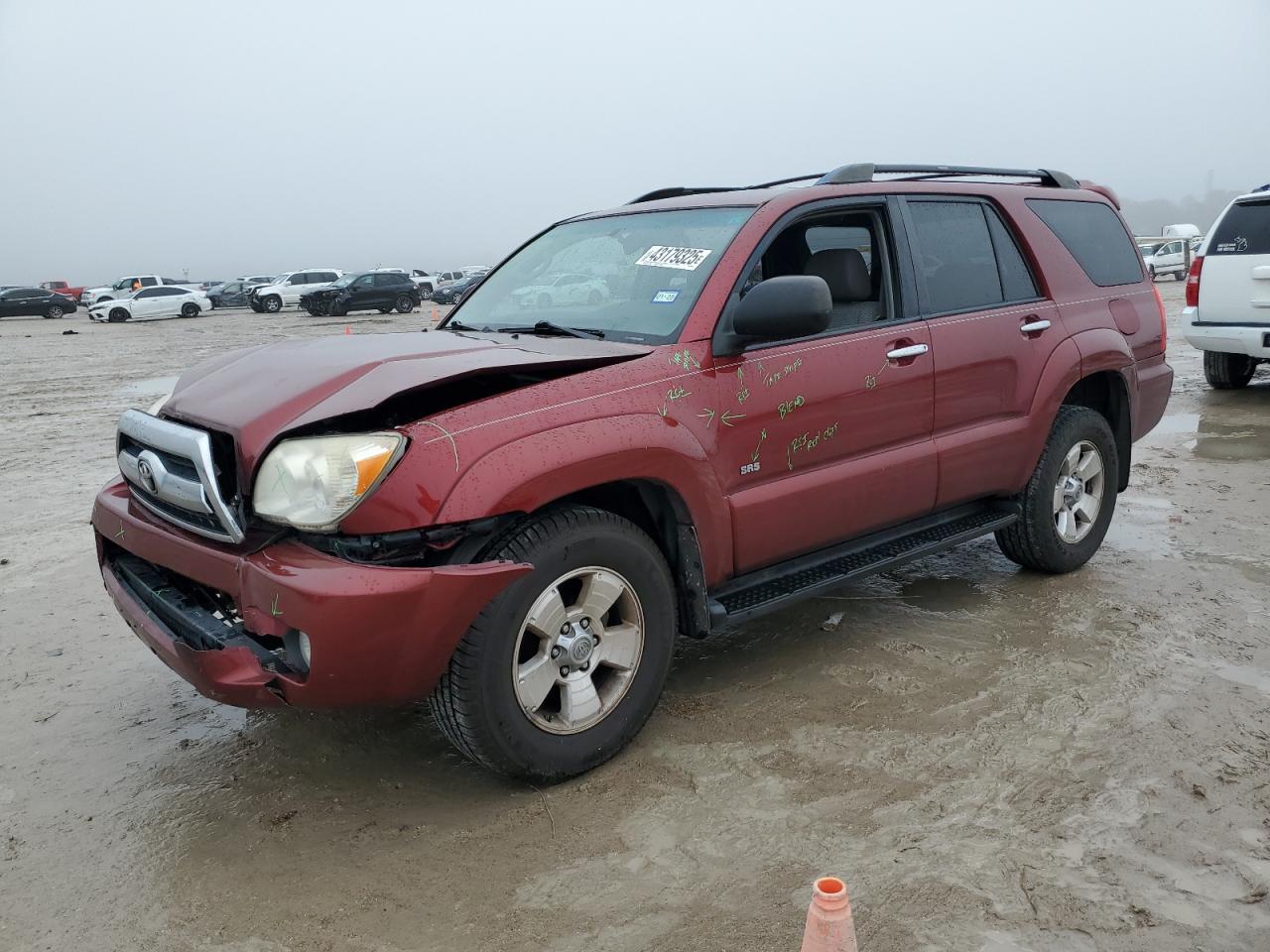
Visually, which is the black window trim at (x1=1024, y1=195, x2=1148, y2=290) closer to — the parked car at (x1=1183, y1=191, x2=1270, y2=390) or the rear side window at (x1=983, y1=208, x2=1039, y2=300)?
the rear side window at (x1=983, y1=208, x2=1039, y2=300)

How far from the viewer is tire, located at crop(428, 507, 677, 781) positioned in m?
2.88

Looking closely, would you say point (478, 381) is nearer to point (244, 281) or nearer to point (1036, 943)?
point (1036, 943)

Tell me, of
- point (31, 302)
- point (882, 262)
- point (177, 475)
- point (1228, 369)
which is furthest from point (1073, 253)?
point (31, 302)

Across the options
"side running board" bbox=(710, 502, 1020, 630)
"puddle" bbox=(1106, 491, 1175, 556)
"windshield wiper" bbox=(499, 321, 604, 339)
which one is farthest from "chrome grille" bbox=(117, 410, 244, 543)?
"puddle" bbox=(1106, 491, 1175, 556)

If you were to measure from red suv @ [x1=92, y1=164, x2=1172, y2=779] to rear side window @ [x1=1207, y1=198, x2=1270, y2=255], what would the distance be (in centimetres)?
576

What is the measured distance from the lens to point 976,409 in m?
4.31

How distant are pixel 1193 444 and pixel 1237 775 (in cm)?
574

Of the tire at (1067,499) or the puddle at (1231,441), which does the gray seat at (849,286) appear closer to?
the tire at (1067,499)

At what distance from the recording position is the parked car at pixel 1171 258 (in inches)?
1427

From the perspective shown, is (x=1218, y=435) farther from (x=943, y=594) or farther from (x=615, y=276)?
(x=615, y=276)

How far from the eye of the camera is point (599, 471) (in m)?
3.06

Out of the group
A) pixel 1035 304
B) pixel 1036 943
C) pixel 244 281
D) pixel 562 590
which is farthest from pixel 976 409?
pixel 244 281

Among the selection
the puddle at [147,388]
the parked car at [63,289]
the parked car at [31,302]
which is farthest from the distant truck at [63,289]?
the puddle at [147,388]

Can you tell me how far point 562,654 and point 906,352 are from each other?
73.1 inches
